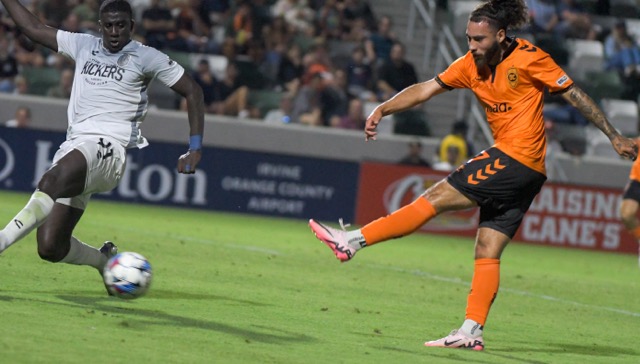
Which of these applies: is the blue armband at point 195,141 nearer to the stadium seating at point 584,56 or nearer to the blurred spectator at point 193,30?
the blurred spectator at point 193,30

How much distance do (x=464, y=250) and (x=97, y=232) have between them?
218 inches

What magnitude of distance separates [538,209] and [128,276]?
11910 mm

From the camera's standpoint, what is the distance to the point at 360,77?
22734mm

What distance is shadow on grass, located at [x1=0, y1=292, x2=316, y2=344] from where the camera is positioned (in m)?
7.70

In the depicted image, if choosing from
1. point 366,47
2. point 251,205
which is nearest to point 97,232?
point 251,205

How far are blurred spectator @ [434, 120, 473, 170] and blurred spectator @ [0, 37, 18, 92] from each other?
24.2 feet

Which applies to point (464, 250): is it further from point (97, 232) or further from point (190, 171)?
point (190, 171)

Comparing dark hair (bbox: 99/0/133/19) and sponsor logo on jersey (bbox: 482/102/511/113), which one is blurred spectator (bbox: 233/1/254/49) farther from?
sponsor logo on jersey (bbox: 482/102/511/113)

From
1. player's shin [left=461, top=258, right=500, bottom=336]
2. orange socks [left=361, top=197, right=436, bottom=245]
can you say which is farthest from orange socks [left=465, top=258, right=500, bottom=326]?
orange socks [left=361, top=197, right=436, bottom=245]

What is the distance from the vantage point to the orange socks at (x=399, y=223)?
7.91 metres

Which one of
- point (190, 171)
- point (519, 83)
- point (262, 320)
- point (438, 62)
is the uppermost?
point (438, 62)

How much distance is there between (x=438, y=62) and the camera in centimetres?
2378

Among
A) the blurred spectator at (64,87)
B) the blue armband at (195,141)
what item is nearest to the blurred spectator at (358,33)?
the blurred spectator at (64,87)

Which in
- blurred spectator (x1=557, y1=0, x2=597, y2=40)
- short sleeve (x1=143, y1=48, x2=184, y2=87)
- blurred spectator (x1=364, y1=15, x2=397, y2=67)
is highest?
blurred spectator (x1=557, y1=0, x2=597, y2=40)
